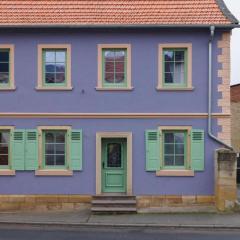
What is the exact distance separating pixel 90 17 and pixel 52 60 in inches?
75.8

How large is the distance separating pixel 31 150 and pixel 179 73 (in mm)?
5528

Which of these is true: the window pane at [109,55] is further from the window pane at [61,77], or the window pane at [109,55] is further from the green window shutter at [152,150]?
the green window shutter at [152,150]

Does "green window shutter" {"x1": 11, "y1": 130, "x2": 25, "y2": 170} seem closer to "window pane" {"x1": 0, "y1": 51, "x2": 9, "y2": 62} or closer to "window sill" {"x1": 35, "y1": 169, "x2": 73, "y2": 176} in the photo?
"window sill" {"x1": 35, "y1": 169, "x2": 73, "y2": 176}

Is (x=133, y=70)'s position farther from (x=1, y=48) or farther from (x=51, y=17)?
(x=1, y=48)

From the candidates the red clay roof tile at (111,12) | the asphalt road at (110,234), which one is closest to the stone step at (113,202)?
the asphalt road at (110,234)

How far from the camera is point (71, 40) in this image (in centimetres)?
1897

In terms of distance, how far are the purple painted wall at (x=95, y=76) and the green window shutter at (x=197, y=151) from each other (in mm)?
807

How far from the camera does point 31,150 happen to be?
18766 mm

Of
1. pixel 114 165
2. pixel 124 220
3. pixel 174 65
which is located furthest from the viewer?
pixel 114 165

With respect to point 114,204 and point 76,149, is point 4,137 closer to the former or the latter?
point 76,149

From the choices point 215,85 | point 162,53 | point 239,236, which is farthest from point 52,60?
point 239,236

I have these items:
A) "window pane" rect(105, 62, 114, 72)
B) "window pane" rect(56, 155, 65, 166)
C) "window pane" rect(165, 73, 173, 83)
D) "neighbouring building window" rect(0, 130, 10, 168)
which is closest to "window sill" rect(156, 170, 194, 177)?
"window pane" rect(165, 73, 173, 83)

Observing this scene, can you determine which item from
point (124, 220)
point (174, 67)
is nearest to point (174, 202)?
point (124, 220)

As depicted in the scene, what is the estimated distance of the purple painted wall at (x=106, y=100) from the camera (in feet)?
61.5
